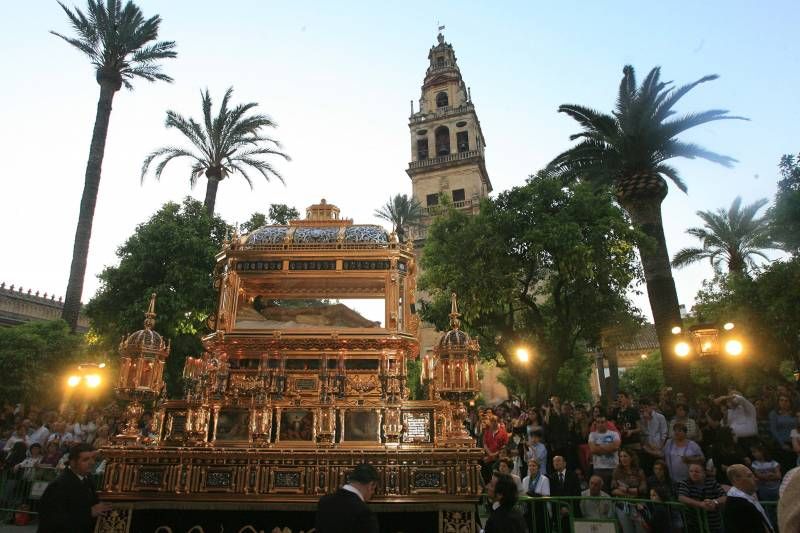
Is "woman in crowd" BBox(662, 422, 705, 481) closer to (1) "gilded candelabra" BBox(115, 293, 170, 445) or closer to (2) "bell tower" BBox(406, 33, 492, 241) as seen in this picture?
(1) "gilded candelabra" BBox(115, 293, 170, 445)

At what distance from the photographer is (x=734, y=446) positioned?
A: 9133 millimetres

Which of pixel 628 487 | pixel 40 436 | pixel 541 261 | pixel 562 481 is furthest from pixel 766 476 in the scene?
pixel 40 436

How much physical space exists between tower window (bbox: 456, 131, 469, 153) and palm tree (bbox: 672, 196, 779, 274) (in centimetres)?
2683

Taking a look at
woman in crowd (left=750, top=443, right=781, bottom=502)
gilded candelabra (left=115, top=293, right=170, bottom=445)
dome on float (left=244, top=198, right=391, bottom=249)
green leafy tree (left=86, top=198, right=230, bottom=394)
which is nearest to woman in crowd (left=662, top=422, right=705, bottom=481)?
woman in crowd (left=750, top=443, right=781, bottom=502)

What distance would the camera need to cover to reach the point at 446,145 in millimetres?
56562

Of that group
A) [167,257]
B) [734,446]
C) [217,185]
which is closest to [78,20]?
[217,185]

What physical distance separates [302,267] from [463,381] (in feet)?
12.9

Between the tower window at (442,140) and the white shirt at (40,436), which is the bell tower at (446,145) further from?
the white shirt at (40,436)

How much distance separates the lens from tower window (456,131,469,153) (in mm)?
55031

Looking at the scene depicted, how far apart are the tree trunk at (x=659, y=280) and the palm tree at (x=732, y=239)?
47.4ft

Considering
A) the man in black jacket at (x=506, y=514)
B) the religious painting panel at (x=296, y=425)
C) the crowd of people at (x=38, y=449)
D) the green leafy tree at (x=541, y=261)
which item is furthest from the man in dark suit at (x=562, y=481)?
the green leafy tree at (x=541, y=261)

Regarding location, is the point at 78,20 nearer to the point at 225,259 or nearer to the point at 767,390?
the point at 225,259

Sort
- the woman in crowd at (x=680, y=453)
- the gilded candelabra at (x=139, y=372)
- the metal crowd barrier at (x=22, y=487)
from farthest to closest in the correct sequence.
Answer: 1. the metal crowd barrier at (x=22, y=487)
2. the woman in crowd at (x=680, y=453)
3. the gilded candelabra at (x=139, y=372)

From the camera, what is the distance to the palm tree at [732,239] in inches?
1213
